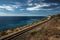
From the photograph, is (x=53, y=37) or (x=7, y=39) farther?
(x=7, y=39)

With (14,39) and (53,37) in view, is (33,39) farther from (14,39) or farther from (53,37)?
(14,39)

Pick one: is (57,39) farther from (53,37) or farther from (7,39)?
(7,39)

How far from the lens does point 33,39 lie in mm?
13258

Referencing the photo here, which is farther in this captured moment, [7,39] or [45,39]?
[7,39]

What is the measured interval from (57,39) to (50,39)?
2.03 feet

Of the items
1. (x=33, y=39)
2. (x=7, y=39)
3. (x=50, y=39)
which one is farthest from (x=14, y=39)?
(x=50, y=39)

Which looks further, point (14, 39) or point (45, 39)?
point (14, 39)

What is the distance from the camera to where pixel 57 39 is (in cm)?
1287

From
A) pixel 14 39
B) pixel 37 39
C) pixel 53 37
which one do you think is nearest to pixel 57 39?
pixel 53 37

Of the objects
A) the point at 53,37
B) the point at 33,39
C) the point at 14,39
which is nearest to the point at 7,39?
the point at 14,39

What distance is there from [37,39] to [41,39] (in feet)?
1.43

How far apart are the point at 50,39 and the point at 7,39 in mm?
5751

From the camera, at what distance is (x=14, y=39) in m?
17.1

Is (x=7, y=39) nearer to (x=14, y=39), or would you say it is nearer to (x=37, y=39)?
(x=14, y=39)
